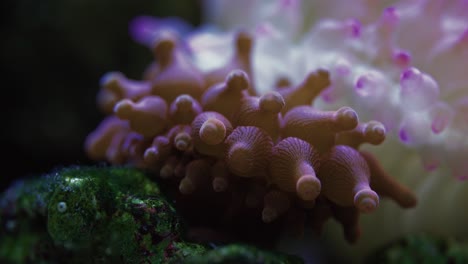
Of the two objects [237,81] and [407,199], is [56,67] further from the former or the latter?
[407,199]

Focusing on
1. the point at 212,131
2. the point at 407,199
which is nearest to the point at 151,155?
the point at 212,131

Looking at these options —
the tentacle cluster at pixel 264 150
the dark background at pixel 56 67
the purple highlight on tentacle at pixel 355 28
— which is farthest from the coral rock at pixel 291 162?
the dark background at pixel 56 67

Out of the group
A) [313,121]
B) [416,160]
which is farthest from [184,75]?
[416,160]

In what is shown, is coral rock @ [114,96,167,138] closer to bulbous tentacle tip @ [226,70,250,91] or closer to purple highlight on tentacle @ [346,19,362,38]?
bulbous tentacle tip @ [226,70,250,91]


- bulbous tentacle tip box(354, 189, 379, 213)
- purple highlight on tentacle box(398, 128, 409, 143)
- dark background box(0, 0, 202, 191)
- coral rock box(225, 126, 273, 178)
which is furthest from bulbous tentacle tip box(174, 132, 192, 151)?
dark background box(0, 0, 202, 191)

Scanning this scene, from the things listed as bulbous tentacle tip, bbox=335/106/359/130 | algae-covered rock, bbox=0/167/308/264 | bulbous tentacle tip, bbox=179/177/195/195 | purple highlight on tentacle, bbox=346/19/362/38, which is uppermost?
purple highlight on tentacle, bbox=346/19/362/38

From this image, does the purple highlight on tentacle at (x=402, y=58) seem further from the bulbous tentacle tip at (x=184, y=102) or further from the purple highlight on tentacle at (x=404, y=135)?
the bulbous tentacle tip at (x=184, y=102)
